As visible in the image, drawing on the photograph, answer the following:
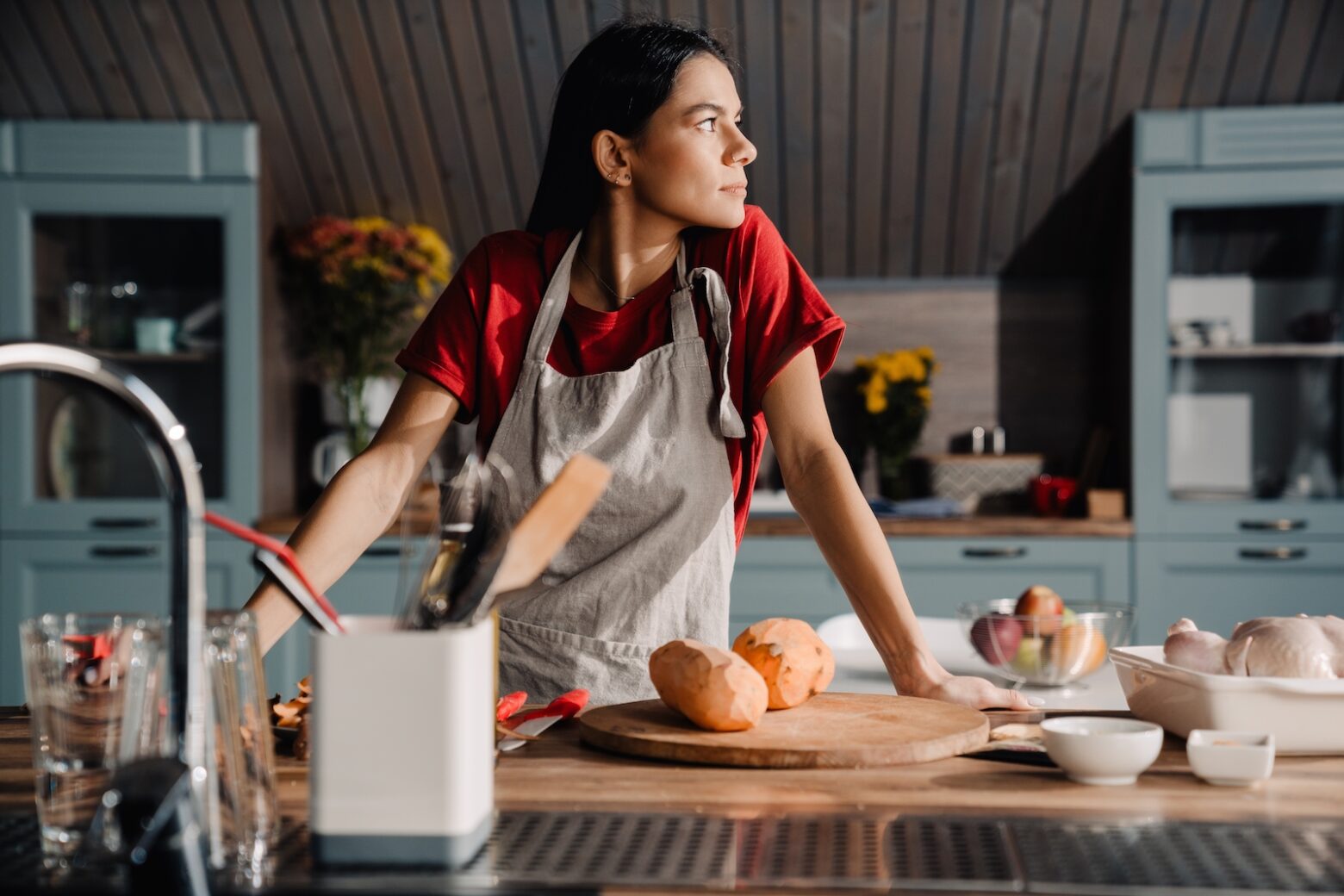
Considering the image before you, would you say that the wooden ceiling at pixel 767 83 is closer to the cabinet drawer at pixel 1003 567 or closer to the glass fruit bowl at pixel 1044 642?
the cabinet drawer at pixel 1003 567

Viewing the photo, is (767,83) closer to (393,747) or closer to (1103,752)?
(1103,752)

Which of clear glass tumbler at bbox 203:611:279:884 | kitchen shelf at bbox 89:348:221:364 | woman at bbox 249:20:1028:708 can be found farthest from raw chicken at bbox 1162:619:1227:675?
kitchen shelf at bbox 89:348:221:364

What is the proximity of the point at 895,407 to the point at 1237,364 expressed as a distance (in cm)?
90

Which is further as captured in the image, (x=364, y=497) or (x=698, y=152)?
(x=698, y=152)

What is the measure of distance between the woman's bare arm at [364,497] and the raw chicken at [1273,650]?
29.7 inches

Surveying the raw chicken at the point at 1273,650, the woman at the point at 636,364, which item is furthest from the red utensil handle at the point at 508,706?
the raw chicken at the point at 1273,650

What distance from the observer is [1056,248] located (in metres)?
3.65

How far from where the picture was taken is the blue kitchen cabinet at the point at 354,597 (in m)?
3.26

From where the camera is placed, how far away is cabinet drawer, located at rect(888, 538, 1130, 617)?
3.23 metres

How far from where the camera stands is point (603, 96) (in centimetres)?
155

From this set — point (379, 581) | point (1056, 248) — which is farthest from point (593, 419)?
point (1056, 248)

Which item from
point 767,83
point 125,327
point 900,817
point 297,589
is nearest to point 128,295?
point 125,327

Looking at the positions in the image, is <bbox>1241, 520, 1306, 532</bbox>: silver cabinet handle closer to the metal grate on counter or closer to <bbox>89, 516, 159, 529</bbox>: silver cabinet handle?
the metal grate on counter

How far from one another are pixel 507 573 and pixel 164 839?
216mm
